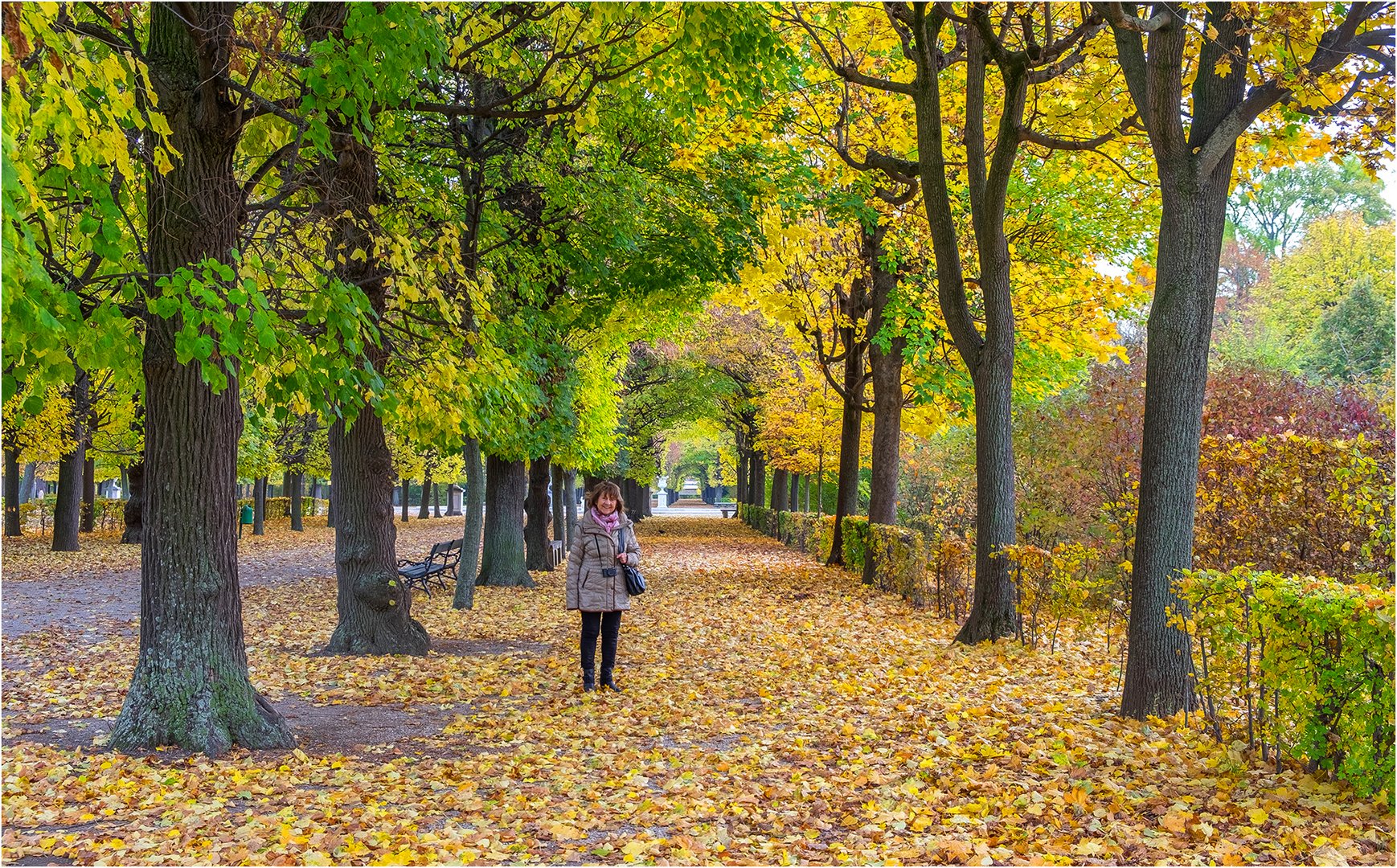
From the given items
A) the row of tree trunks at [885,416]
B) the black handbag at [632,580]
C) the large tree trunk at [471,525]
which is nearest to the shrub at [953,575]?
the row of tree trunks at [885,416]

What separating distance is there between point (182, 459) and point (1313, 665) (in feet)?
21.0

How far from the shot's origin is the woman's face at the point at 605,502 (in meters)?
8.59

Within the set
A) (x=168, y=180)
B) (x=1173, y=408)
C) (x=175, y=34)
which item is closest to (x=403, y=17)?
(x=175, y=34)

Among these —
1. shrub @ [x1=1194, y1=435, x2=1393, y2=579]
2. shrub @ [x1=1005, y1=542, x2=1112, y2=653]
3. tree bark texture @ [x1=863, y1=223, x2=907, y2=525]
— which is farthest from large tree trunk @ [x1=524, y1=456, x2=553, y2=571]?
shrub @ [x1=1194, y1=435, x2=1393, y2=579]

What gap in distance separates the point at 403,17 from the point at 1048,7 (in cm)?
585

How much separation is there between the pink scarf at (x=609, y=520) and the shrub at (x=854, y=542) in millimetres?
10038

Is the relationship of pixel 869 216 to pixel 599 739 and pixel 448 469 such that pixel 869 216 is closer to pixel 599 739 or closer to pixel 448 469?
pixel 599 739

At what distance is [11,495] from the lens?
3284cm

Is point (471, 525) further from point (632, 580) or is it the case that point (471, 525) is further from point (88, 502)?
point (88, 502)

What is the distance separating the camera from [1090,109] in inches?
389

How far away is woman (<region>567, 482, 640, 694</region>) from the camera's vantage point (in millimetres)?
8500

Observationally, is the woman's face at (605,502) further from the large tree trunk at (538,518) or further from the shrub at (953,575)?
the large tree trunk at (538,518)

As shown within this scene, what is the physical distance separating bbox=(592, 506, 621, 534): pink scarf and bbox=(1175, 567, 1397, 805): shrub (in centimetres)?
471

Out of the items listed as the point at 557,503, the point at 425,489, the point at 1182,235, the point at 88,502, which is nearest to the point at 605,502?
the point at 1182,235
